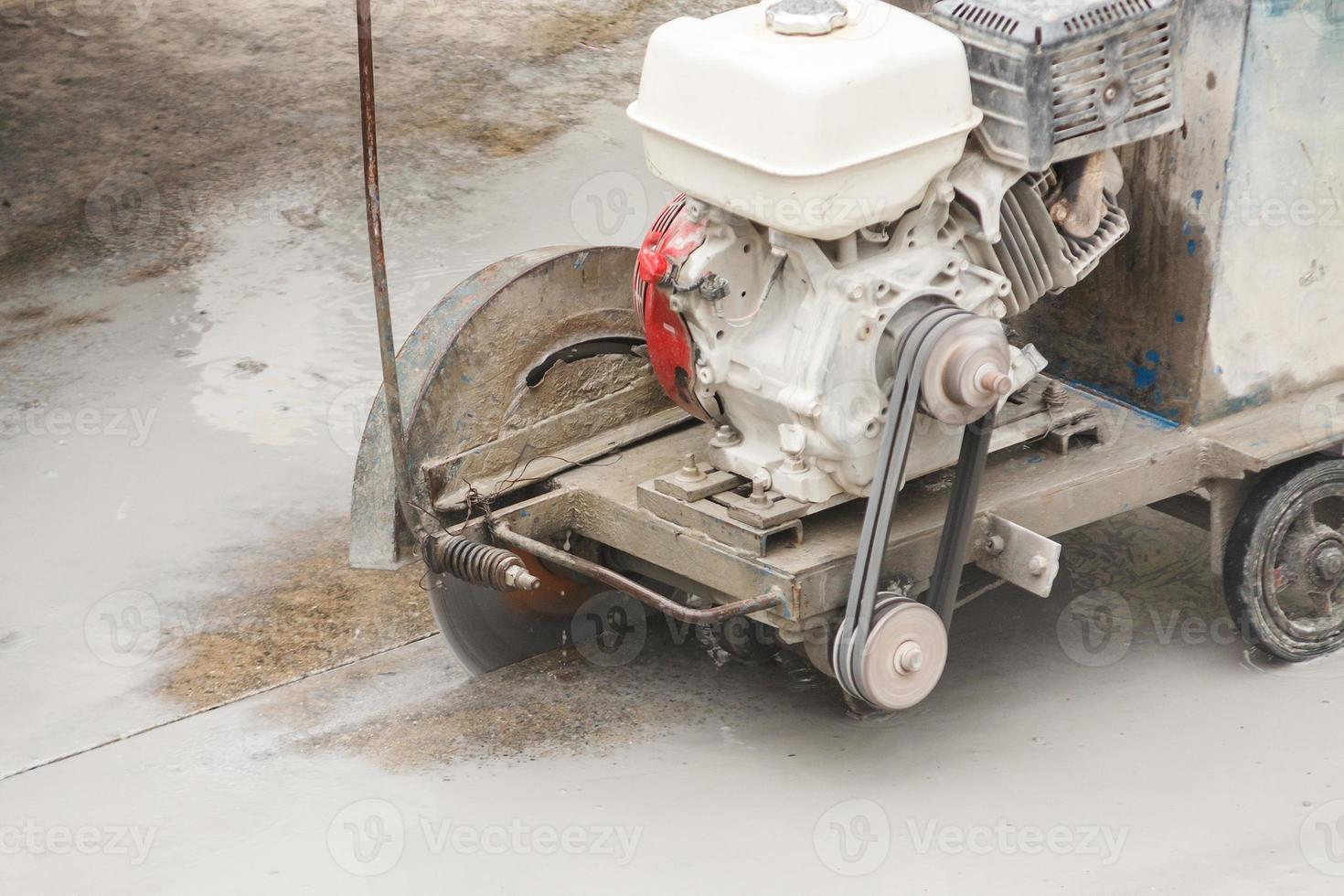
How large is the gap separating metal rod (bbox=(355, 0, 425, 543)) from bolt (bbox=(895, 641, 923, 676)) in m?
1.06

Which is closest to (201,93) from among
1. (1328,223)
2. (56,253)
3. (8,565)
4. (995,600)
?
(56,253)

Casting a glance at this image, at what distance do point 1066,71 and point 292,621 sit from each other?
241 cm

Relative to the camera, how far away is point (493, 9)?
8336mm

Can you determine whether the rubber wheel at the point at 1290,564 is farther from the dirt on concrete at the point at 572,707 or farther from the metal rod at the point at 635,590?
the metal rod at the point at 635,590

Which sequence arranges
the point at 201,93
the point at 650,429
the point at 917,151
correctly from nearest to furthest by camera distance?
the point at 917,151 < the point at 650,429 < the point at 201,93

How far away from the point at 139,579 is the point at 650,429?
5.13 feet

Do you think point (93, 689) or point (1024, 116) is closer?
point (1024, 116)

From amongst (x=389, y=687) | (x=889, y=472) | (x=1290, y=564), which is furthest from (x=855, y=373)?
(x=389, y=687)

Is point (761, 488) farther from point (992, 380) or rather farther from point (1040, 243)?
point (1040, 243)

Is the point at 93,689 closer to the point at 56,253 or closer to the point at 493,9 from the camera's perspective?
the point at 56,253

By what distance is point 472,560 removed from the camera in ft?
12.1

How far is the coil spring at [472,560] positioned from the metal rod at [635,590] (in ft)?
0.14

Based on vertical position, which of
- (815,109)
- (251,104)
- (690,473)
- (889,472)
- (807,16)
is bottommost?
(251,104)

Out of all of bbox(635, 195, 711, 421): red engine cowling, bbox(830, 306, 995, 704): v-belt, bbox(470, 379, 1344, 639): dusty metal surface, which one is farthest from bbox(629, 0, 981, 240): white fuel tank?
bbox(470, 379, 1344, 639): dusty metal surface
